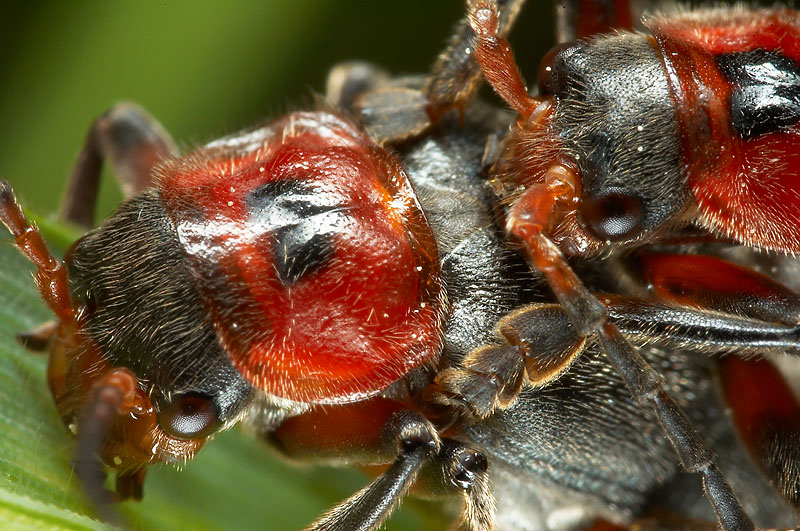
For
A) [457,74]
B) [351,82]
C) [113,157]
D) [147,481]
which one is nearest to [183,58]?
[113,157]

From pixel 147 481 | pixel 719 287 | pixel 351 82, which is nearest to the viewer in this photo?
pixel 719 287

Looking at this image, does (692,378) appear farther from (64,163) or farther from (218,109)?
(64,163)

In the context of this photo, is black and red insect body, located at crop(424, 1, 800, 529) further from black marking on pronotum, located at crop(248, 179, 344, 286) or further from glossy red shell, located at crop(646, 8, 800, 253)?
black marking on pronotum, located at crop(248, 179, 344, 286)

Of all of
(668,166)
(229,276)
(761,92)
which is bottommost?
(668,166)

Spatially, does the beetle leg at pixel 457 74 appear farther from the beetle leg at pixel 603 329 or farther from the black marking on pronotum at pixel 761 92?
the black marking on pronotum at pixel 761 92

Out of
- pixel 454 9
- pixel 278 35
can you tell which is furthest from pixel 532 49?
pixel 278 35

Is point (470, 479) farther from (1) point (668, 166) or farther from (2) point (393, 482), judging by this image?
(1) point (668, 166)

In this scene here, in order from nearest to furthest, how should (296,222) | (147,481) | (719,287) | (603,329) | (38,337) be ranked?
(603,329) → (296,222) → (719,287) → (38,337) → (147,481)
